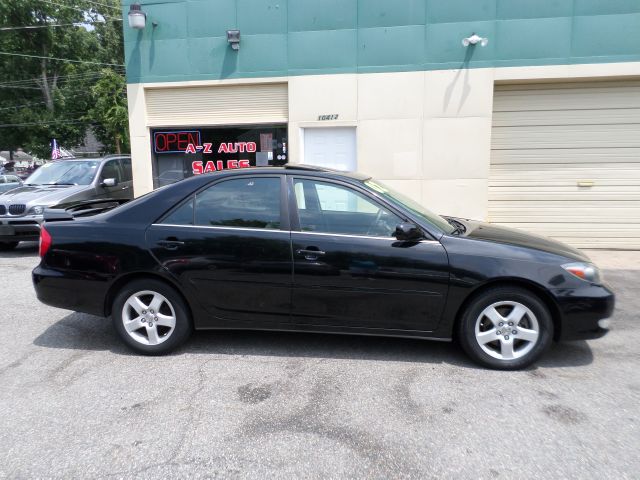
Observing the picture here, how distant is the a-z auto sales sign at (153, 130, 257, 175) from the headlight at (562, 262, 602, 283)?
7.20 meters

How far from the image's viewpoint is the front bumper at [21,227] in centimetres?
834

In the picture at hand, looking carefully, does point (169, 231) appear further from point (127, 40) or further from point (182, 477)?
point (127, 40)

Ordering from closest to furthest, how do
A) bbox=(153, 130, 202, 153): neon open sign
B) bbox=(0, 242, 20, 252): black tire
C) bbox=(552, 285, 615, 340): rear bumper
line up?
bbox=(552, 285, 615, 340): rear bumper
bbox=(0, 242, 20, 252): black tire
bbox=(153, 130, 202, 153): neon open sign

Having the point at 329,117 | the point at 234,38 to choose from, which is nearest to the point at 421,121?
the point at 329,117

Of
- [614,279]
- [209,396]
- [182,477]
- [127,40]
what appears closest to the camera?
[182,477]

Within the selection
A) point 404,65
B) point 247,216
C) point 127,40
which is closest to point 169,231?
point 247,216

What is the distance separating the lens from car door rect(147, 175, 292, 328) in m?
3.98

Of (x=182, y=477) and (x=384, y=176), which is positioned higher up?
(x=384, y=176)

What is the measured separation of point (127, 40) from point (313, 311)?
8358 millimetres

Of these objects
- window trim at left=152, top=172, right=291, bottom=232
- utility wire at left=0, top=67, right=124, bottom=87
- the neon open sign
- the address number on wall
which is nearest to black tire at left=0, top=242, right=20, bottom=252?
the neon open sign

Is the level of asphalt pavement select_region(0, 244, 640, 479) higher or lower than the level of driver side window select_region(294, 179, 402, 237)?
lower

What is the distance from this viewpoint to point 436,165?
9.03 metres

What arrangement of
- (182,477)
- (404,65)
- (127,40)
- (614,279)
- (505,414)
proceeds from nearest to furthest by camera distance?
(182,477)
(505,414)
(614,279)
(404,65)
(127,40)

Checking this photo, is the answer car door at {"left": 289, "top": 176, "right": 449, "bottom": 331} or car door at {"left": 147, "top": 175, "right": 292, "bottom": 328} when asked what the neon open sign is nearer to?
car door at {"left": 147, "top": 175, "right": 292, "bottom": 328}
